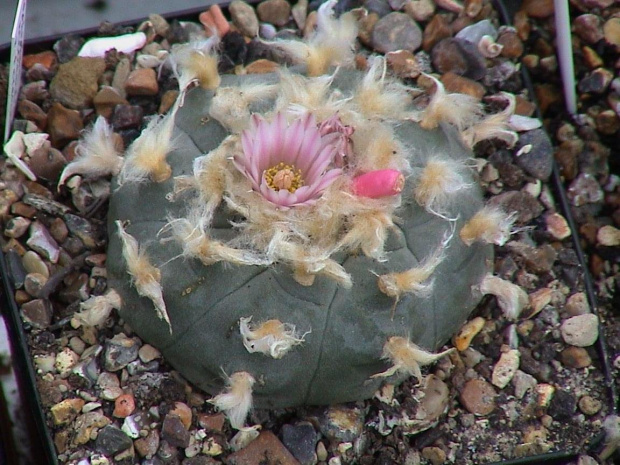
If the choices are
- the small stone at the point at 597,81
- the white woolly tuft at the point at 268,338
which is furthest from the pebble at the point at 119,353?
the small stone at the point at 597,81

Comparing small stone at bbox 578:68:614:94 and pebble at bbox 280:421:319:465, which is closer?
pebble at bbox 280:421:319:465

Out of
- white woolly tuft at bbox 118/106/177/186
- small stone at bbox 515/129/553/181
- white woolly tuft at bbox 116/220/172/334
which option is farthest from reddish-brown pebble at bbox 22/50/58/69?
small stone at bbox 515/129/553/181

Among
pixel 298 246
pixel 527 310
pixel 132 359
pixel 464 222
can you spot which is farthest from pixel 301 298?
pixel 527 310

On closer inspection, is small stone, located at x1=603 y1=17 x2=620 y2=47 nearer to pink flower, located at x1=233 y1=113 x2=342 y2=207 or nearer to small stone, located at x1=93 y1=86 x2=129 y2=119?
pink flower, located at x1=233 y1=113 x2=342 y2=207

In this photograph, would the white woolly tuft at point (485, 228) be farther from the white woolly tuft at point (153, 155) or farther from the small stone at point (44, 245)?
the small stone at point (44, 245)

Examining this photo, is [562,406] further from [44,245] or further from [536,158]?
[44,245]

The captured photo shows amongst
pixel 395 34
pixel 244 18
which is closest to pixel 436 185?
pixel 395 34
